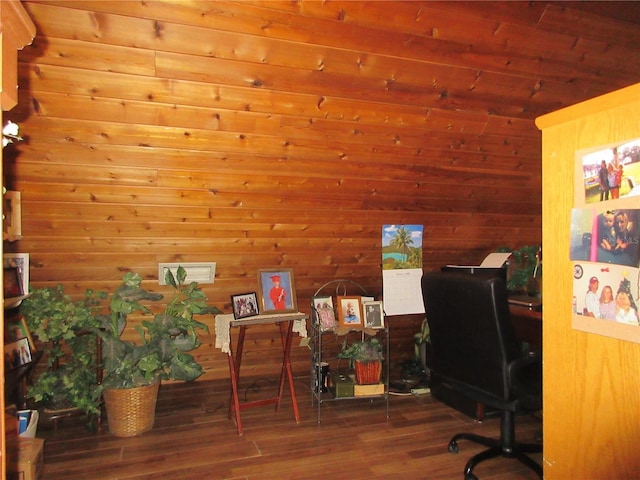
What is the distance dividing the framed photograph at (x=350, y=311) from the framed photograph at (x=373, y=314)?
1.9 inches

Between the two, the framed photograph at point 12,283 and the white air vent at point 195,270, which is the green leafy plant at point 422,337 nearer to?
the white air vent at point 195,270

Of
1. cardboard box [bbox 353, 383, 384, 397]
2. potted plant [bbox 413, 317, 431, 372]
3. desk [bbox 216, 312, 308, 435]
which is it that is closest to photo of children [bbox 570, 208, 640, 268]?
desk [bbox 216, 312, 308, 435]

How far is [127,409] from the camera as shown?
2.95 metres

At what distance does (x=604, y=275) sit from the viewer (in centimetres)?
Answer: 121

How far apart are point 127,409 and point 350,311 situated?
166 cm

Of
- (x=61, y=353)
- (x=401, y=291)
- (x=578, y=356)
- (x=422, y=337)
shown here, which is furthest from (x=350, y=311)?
(x=578, y=356)

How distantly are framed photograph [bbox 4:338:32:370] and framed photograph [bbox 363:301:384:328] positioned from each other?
2247 mm

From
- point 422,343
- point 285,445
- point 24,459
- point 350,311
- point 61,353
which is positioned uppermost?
point 350,311

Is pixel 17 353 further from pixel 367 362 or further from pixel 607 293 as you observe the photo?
pixel 607 293

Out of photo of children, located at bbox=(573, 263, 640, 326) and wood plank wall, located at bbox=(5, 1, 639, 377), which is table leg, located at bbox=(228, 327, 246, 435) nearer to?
wood plank wall, located at bbox=(5, 1, 639, 377)

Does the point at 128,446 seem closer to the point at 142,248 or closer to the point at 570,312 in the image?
the point at 142,248

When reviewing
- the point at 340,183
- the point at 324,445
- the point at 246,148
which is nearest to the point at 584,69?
the point at 340,183

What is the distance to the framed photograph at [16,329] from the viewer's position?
2.74 metres

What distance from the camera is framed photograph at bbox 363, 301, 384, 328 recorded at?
3.53m
